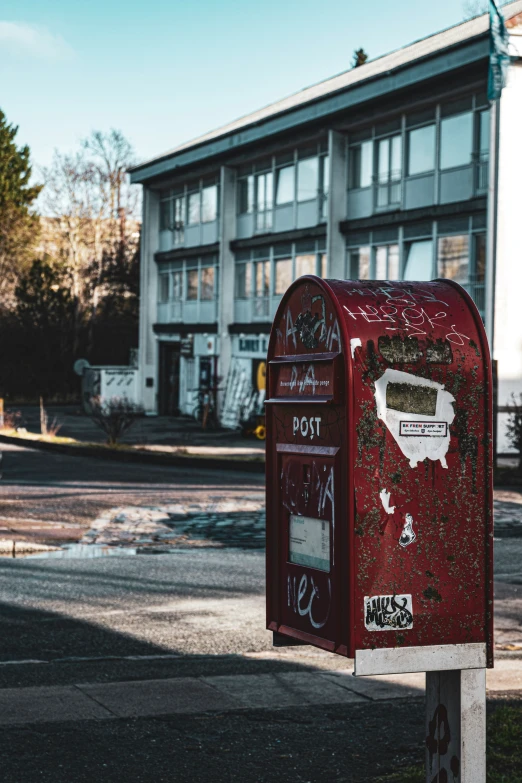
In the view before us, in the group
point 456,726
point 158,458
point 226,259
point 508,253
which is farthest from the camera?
point 226,259

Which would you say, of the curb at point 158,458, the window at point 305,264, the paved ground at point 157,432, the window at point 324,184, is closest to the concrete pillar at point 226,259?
the paved ground at point 157,432

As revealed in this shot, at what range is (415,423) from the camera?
3.88 m

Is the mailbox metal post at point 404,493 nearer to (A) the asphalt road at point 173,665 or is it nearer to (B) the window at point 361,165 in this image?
(A) the asphalt road at point 173,665

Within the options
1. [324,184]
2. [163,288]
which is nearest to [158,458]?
[324,184]

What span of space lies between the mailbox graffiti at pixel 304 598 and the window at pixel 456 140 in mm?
27162

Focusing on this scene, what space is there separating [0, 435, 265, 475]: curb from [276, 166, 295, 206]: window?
1389 cm

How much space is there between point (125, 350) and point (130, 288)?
315 cm

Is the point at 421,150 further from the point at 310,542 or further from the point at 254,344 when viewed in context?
the point at 310,542

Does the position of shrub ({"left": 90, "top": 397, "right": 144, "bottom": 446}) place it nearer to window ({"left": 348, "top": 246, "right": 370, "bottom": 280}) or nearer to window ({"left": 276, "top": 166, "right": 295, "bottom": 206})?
window ({"left": 348, "top": 246, "right": 370, "bottom": 280})

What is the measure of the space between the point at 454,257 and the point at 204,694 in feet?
82.5

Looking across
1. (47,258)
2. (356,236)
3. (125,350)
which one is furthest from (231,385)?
(47,258)

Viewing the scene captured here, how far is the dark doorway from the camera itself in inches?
1801

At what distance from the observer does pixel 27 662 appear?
7535 mm

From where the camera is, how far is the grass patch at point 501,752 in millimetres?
5000
